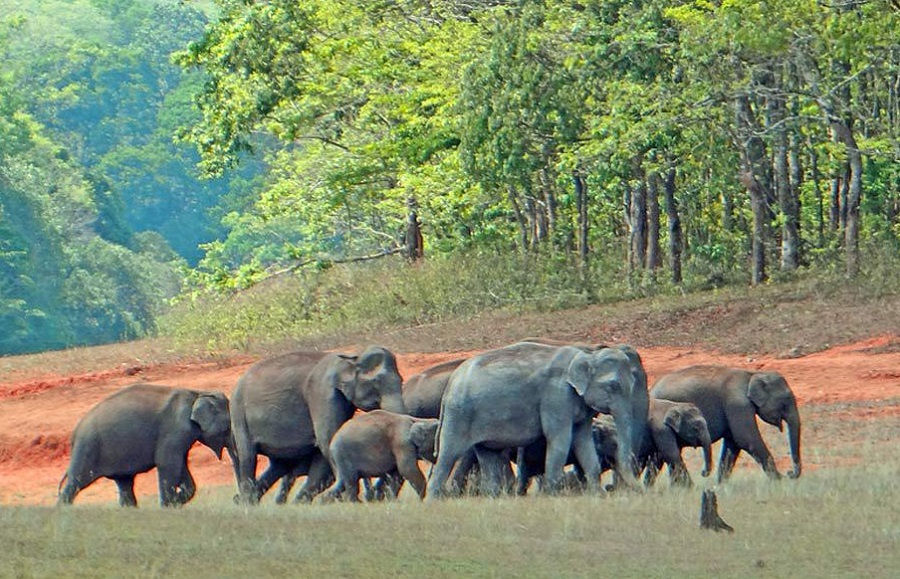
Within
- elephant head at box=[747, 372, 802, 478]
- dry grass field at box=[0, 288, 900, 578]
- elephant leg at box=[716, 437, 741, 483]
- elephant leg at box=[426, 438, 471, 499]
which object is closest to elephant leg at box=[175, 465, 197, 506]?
dry grass field at box=[0, 288, 900, 578]

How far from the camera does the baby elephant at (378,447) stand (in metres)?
16.5

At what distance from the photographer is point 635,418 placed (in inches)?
671

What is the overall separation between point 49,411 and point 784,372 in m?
9.36

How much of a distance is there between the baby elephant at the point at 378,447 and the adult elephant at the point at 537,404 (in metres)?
0.19

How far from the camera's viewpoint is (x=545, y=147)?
33781 millimetres

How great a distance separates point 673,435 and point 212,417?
3.84 meters

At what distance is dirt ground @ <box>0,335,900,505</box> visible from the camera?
21.9 metres

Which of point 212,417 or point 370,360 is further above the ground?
point 370,360

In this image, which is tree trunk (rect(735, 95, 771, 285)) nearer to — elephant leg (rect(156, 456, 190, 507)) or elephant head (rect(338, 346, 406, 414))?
elephant head (rect(338, 346, 406, 414))

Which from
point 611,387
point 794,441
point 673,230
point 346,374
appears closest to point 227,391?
point 346,374

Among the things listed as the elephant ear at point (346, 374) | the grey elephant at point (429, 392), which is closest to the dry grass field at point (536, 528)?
the elephant ear at point (346, 374)

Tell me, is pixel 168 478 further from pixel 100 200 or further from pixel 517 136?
pixel 100 200

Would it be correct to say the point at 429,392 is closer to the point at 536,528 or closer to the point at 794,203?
the point at 536,528

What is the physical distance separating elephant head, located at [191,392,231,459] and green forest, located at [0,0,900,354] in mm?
12856
